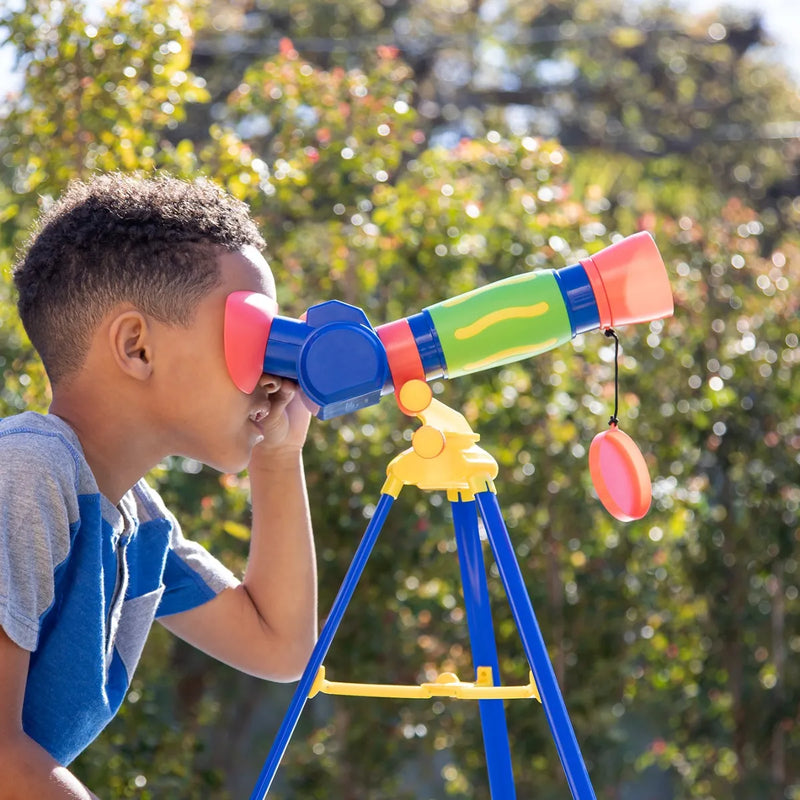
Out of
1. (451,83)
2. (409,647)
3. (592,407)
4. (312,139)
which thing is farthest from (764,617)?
(451,83)

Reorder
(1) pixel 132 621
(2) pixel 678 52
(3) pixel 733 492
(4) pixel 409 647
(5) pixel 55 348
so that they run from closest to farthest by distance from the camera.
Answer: (5) pixel 55 348
(1) pixel 132 621
(4) pixel 409 647
(3) pixel 733 492
(2) pixel 678 52

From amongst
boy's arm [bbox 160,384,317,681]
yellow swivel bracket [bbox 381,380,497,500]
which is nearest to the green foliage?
boy's arm [bbox 160,384,317,681]

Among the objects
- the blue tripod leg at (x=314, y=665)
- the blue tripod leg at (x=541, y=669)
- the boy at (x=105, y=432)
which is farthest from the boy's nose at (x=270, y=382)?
the blue tripod leg at (x=541, y=669)

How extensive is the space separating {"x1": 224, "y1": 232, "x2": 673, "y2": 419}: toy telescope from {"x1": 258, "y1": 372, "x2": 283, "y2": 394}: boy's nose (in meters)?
0.04

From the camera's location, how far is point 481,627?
1.65 metres

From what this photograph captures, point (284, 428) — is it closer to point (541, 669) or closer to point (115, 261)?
point (115, 261)

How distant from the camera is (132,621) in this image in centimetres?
171

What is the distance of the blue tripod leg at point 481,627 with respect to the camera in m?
1.63

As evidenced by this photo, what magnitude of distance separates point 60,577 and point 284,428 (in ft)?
1.70

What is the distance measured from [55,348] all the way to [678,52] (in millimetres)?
10372

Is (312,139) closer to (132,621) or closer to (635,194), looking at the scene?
(132,621)

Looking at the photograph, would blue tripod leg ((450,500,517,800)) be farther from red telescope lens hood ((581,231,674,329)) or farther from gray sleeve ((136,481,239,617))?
gray sleeve ((136,481,239,617))

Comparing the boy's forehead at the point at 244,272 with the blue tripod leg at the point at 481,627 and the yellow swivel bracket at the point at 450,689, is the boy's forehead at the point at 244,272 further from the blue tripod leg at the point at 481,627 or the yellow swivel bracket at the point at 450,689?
the yellow swivel bracket at the point at 450,689

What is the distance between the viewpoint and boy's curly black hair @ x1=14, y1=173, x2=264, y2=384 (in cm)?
156
